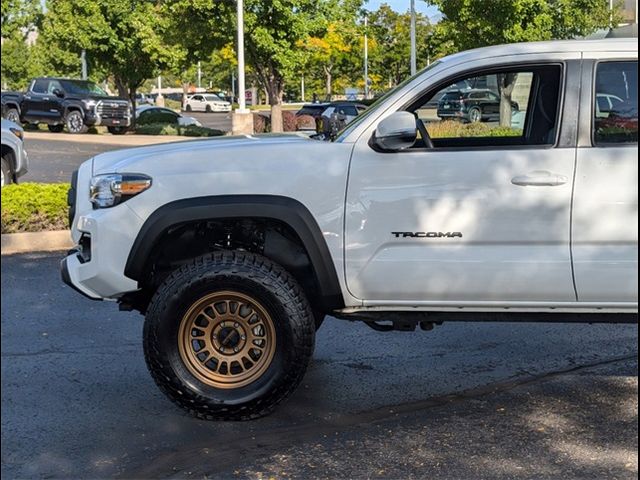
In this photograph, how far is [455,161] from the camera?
4.69 m

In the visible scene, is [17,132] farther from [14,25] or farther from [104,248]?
[104,248]

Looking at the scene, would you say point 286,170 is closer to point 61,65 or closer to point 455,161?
point 455,161

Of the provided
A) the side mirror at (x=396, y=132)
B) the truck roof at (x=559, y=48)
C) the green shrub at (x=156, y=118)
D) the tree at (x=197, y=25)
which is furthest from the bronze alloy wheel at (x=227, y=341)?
the green shrub at (x=156, y=118)

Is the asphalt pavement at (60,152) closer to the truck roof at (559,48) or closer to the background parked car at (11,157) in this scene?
the background parked car at (11,157)

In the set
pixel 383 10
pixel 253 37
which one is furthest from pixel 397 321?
pixel 383 10

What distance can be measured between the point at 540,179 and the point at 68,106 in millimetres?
27023

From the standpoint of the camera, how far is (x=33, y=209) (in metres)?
9.66

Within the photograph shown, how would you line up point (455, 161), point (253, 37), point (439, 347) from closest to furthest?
point (455, 161) → point (439, 347) → point (253, 37)

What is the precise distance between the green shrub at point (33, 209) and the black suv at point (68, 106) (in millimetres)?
19520

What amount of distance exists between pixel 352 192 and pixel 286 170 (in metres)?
0.38

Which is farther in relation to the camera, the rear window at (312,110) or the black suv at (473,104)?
the rear window at (312,110)

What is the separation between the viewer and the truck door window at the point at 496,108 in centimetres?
496

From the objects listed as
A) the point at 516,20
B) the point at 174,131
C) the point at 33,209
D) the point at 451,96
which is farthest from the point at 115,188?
the point at 174,131

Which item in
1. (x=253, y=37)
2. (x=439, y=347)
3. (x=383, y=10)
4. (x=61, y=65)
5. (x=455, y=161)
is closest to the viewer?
(x=455, y=161)
